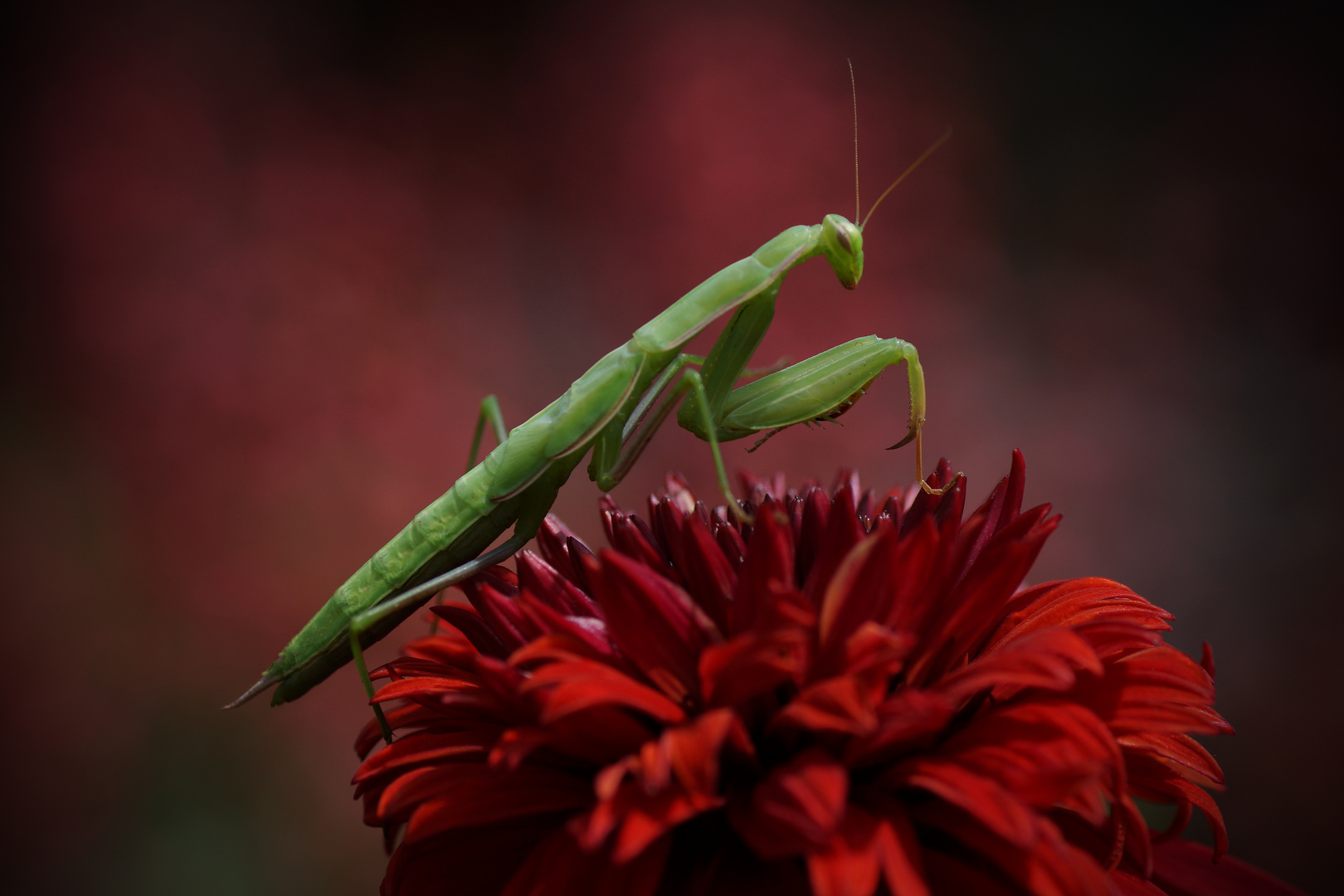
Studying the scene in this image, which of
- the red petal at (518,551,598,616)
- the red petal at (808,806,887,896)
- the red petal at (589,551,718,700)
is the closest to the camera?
the red petal at (808,806,887,896)

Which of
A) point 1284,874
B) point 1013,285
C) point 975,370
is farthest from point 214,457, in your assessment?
point 1284,874

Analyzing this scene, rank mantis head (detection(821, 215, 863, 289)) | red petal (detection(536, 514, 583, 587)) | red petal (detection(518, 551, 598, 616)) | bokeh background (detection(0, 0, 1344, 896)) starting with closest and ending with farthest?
red petal (detection(518, 551, 598, 616)) → red petal (detection(536, 514, 583, 587)) → mantis head (detection(821, 215, 863, 289)) → bokeh background (detection(0, 0, 1344, 896))

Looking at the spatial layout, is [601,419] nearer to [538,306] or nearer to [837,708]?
[837,708]

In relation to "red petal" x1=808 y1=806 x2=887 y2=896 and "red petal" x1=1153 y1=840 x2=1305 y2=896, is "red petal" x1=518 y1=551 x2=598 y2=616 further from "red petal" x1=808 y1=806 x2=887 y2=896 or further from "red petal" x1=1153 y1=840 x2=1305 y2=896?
"red petal" x1=1153 y1=840 x2=1305 y2=896

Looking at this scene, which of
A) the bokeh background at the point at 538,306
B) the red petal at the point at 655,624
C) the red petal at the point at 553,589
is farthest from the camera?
the bokeh background at the point at 538,306

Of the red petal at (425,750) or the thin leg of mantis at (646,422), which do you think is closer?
the red petal at (425,750)

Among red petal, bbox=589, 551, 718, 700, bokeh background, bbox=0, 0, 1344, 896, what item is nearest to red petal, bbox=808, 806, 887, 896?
red petal, bbox=589, 551, 718, 700

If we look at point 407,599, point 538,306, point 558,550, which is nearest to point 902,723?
point 558,550

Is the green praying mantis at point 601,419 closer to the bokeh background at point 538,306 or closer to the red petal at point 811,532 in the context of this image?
the red petal at point 811,532

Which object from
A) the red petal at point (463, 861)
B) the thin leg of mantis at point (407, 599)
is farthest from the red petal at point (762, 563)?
the thin leg of mantis at point (407, 599)

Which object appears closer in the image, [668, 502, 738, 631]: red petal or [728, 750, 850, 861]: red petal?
[728, 750, 850, 861]: red petal
